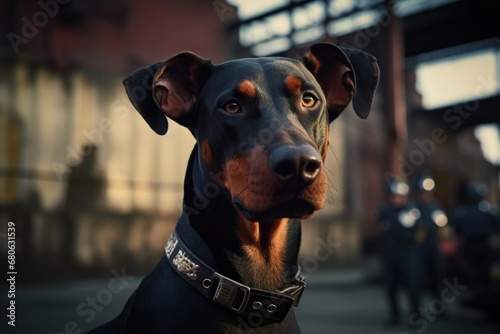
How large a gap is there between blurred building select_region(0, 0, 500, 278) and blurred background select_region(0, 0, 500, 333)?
3cm

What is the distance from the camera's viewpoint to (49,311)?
18.1 feet

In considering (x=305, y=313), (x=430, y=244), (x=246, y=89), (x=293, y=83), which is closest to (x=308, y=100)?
(x=293, y=83)

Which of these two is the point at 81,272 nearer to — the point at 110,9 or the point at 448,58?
the point at 110,9

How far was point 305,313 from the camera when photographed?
632 centimetres

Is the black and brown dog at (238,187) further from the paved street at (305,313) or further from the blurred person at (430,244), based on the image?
the blurred person at (430,244)

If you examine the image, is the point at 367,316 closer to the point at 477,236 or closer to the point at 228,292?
the point at 477,236

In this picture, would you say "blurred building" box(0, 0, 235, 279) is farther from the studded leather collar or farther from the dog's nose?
the dog's nose

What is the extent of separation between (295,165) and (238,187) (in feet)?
0.84

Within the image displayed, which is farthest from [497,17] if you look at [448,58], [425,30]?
[448,58]

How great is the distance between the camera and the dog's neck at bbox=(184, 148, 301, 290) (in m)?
1.69

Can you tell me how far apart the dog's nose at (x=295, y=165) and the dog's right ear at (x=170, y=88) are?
1.93ft

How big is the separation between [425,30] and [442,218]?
8.81 m

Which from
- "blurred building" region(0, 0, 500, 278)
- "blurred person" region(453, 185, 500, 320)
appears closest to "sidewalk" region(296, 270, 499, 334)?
"blurred person" region(453, 185, 500, 320)

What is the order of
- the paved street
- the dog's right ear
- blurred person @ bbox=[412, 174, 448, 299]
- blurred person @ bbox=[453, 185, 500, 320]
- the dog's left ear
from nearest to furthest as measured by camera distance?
the dog's right ear, the dog's left ear, the paved street, blurred person @ bbox=[412, 174, 448, 299], blurred person @ bbox=[453, 185, 500, 320]
